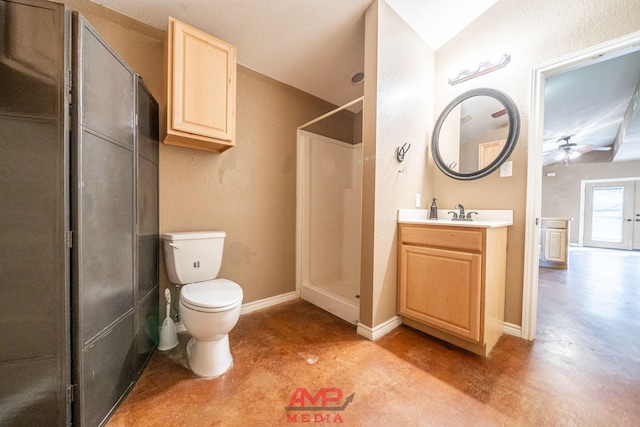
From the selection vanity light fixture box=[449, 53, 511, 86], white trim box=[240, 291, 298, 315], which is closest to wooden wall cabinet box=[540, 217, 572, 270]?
vanity light fixture box=[449, 53, 511, 86]

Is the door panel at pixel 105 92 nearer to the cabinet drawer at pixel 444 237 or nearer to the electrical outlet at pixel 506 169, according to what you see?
the cabinet drawer at pixel 444 237

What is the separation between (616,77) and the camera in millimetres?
2336

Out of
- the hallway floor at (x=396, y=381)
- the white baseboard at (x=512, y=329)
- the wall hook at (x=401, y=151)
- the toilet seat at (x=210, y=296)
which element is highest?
the wall hook at (x=401, y=151)

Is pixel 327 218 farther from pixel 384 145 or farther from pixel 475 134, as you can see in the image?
pixel 475 134

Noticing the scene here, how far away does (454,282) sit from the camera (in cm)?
150

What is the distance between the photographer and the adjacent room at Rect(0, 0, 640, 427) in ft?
2.70

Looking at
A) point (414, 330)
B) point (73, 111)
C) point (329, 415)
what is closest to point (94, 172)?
point (73, 111)

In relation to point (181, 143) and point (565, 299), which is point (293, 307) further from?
point (565, 299)

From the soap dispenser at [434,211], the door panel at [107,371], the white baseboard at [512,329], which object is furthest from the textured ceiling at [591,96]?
the door panel at [107,371]

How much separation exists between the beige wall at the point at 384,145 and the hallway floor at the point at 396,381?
35 centimetres

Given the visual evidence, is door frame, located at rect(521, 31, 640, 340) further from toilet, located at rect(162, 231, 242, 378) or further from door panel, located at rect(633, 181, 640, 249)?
door panel, located at rect(633, 181, 640, 249)

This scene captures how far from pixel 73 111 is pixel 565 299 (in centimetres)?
396

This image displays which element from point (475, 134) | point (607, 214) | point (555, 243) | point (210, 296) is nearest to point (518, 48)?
point (475, 134)

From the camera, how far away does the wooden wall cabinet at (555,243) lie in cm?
359
